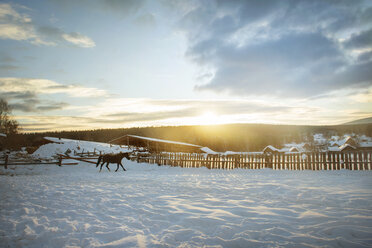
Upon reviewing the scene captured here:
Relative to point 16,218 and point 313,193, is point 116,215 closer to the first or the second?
point 16,218

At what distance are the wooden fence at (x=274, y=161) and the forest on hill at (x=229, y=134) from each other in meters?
56.1

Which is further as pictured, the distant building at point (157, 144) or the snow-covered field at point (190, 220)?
the distant building at point (157, 144)

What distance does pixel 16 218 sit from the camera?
13.2ft

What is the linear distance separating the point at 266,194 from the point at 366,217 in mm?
2436

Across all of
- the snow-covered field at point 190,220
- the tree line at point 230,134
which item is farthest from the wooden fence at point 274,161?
the tree line at point 230,134

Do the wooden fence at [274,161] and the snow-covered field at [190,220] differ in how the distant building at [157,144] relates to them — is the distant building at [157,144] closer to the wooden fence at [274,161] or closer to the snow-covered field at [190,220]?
the wooden fence at [274,161]

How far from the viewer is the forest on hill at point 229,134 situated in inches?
3022

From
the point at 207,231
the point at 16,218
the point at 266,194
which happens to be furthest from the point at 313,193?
the point at 16,218

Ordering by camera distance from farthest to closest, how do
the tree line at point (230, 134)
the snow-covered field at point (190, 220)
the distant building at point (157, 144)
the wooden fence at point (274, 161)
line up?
the tree line at point (230, 134)
the distant building at point (157, 144)
the wooden fence at point (274, 161)
the snow-covered field at point (190, 220)

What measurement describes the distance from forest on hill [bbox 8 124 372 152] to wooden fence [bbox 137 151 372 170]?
5612 cm

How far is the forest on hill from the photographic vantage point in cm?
7675

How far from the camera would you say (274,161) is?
15.8 metres

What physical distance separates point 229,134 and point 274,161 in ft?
249

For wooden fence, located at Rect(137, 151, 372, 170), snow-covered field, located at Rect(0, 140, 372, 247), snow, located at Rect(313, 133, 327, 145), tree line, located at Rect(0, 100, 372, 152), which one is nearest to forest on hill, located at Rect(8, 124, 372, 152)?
tree line, located at Rect(0, 100, 372, 152)
